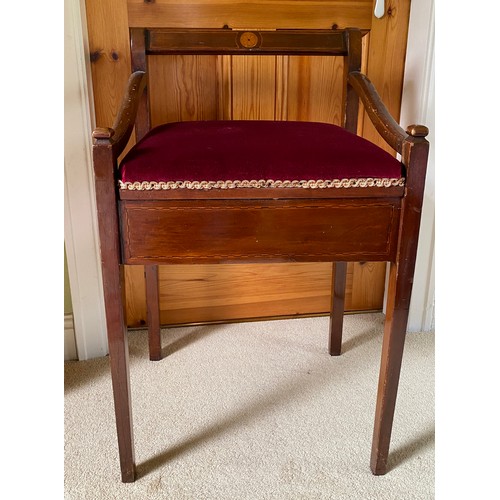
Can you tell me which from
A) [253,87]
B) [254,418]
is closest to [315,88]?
[253,87]

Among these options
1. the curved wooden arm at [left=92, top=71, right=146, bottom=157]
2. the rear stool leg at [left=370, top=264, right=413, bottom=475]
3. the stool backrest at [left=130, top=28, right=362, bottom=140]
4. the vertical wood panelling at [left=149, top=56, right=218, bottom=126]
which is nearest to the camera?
the curved wooden arm at [left=92, top=71, right=146, bottom=157]

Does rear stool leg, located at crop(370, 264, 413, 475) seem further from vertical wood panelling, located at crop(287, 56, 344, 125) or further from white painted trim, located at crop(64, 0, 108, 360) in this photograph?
white painted trim, located at crop(64, 0, 108, 360)

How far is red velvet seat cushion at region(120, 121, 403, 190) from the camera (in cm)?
80

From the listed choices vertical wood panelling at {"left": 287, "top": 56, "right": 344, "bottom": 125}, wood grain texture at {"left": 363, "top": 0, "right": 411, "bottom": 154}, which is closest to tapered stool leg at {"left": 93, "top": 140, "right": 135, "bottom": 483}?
vertical wood panelling at {"left": 287, "top": 56, "right": 344, "bottom": 125}

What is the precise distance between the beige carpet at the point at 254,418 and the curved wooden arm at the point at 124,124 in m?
0.59

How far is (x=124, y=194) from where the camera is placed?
80 centimetres

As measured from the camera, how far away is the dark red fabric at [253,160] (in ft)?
2.64

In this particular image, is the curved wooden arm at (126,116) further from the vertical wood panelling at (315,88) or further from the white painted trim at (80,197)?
the vertical wood panelling at (315,88)

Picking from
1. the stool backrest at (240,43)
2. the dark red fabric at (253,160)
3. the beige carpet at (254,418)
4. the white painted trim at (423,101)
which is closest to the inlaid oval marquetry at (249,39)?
the stool backrest at (240,43)

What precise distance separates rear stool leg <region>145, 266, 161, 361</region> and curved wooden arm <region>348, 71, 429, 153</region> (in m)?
0.60

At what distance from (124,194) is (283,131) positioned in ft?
1.16

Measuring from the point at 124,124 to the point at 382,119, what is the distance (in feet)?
1.42
